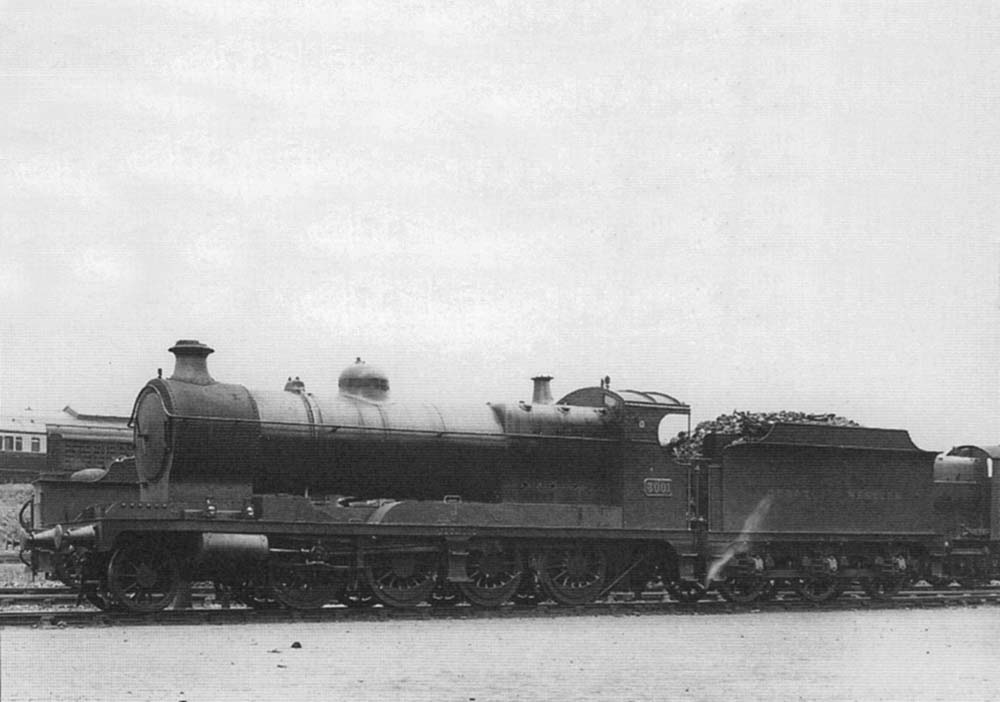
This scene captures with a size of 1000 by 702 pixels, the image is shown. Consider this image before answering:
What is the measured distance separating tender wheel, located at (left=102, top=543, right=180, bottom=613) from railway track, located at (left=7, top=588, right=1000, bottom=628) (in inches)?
10.1

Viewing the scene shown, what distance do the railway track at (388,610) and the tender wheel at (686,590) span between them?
9.7 inches

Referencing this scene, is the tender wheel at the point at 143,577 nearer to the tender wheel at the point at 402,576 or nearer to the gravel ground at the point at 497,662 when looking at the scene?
the gravel ground at the point at 497,662

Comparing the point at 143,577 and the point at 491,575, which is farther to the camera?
the point at 491,575

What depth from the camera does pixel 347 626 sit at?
14.8 metres

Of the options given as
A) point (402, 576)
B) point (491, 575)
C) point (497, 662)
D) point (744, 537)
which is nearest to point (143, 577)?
point (402, 576)

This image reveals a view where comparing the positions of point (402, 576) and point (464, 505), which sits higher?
point (464, 505)

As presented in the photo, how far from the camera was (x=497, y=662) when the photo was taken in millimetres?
11727

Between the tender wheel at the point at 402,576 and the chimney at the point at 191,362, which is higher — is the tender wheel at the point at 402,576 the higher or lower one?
the lower one

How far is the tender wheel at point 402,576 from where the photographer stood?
659 inches

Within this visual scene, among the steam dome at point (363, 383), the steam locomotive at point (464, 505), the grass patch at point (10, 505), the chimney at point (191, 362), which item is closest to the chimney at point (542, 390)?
the steam locomotive at point (464, 505)

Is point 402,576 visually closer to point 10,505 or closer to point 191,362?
point 191,362

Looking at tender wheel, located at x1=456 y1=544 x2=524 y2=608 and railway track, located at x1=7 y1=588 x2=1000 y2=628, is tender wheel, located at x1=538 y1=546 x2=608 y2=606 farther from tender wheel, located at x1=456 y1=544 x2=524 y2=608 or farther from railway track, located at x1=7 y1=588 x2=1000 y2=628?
tender wheel, located at x1=456 y1=544 x2=524 y2=608

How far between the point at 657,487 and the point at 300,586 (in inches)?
233

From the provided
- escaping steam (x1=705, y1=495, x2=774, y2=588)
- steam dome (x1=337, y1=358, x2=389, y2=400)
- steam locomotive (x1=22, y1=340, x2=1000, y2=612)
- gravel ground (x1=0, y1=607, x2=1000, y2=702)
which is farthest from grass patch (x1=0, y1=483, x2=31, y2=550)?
gravel ground (x1=0, y1=607, x2=1000, y2=702)
